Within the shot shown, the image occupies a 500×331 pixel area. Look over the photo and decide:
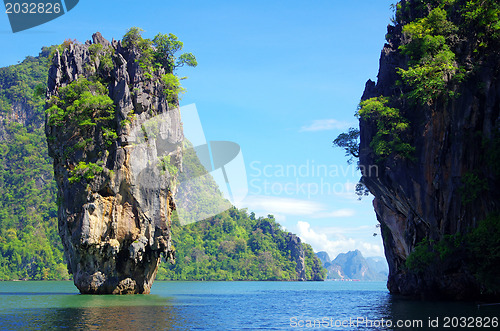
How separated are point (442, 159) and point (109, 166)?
77.9ft

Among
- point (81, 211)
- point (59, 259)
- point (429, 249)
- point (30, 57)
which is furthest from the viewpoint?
point (30, 57)

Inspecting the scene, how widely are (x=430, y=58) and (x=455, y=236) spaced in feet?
37.7

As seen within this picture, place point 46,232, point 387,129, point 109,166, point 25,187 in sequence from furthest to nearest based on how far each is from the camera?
1. point 25,187
2. point 46,232
3. point 109,166
4. point 387,129

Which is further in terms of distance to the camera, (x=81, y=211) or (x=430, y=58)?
(x=81, y=211)

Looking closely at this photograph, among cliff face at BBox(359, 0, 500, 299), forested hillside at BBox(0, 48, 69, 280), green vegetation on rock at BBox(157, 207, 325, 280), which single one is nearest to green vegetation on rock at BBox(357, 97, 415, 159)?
cliff face at BBox(359, 0, 500, 299)

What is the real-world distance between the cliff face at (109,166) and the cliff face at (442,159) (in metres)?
16.8

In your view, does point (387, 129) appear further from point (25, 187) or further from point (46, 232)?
point (25, 187)

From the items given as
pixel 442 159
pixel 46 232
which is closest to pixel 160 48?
pixel 442 159

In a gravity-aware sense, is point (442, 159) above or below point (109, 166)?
below

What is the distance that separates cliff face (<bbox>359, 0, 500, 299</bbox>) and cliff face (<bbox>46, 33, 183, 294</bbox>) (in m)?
16.8

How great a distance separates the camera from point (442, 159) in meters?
30.5

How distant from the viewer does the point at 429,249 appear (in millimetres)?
31812

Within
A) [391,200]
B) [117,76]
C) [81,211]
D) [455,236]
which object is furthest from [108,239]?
[455,236]

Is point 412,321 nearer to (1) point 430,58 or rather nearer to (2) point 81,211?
(1) point 430,58
